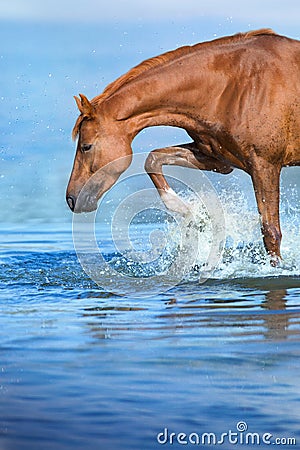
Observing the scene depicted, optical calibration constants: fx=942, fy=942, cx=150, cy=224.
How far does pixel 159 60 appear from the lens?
22.2ft

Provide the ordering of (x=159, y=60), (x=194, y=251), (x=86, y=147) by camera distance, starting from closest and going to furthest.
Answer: (x=86, y=147) < (x=159, y=60) < (x=194, y=251)

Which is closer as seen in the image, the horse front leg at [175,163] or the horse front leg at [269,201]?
the horse front leg at [269,201]

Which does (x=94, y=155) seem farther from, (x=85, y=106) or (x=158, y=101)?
(x=158, y=101)

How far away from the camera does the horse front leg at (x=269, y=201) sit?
22.1ft

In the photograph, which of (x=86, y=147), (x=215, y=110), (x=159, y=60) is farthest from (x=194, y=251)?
(x=159, y=60)

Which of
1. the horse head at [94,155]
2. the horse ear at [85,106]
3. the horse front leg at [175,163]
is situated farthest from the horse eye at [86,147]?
the horse front leg at [175,163]

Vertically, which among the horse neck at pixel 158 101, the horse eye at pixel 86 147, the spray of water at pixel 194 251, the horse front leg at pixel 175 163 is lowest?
the spray of water at pixel 194 251

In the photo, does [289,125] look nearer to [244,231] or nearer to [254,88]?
[254,88]

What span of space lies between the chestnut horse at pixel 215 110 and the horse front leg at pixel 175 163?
1.36ft

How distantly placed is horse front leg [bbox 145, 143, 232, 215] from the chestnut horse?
1.36 ft

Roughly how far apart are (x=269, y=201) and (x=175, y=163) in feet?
3.04

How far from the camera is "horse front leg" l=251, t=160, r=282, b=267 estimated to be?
22.1 feet

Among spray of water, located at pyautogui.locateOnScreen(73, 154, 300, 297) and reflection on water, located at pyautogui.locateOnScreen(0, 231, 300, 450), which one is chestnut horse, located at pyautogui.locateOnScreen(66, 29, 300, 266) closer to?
spray of water, located at pyautogui.locateOnScreen(73, 154, 300, 297)

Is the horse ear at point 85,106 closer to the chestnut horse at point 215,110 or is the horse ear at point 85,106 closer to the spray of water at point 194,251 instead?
the chestnut horse at point 215,110
